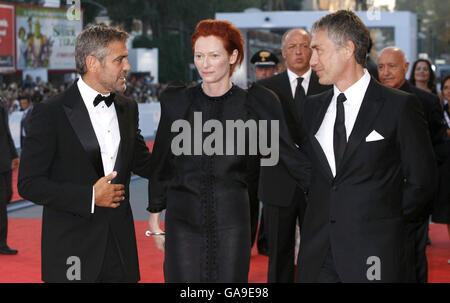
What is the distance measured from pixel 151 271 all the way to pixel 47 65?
113ft

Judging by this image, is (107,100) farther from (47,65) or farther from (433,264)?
(47,65)

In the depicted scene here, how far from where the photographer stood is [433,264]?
7332 millimetres

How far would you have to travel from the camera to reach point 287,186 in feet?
18.9

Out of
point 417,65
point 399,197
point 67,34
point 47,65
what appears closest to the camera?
point 399,197

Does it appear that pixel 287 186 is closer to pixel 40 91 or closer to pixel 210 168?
pixel 210 168

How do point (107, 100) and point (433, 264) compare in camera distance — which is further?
point (433, 264)

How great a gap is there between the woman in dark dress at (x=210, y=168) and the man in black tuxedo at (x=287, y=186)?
1.93 meters

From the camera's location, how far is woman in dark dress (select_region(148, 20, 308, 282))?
11.2 feet

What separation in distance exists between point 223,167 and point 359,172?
0.67m

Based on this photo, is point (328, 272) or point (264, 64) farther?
point (264, 64)

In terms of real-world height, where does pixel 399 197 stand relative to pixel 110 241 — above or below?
above
